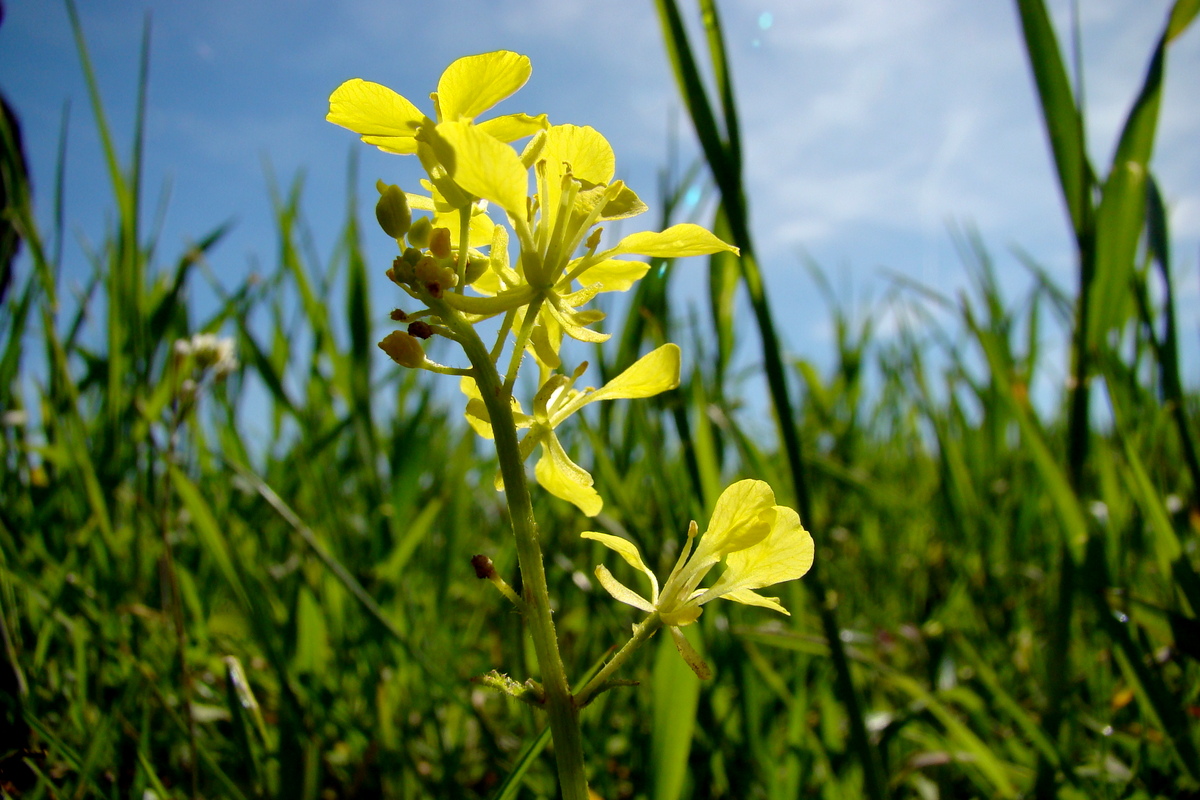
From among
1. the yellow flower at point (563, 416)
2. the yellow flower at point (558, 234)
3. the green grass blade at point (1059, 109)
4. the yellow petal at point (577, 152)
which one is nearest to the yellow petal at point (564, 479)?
the yellow flower at point (563, 416)

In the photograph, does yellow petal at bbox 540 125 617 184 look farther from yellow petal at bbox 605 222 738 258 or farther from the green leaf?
the green leaf

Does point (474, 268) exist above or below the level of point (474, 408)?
above

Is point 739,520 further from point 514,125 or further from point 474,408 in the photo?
point 514,125

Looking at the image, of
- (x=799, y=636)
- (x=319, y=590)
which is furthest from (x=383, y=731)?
(x=799, y=636)

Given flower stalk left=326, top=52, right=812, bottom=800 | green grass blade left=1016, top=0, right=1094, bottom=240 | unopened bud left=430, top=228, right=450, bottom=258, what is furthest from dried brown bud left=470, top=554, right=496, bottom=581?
green grass blade left=1016, top=0, right=1094, bottom=240

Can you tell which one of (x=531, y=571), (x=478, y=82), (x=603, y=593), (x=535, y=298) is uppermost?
(x=478, y=82)

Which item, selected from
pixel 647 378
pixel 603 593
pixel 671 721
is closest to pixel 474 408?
pixel 647 378

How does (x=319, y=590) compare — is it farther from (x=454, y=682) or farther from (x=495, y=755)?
(x=495, y=755)
